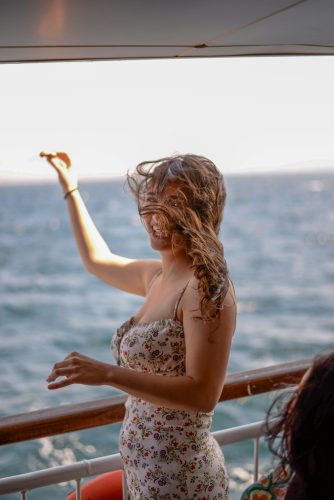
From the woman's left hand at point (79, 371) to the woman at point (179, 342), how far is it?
0.05 metres

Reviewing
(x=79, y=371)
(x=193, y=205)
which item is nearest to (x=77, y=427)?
(x=79, y=371)

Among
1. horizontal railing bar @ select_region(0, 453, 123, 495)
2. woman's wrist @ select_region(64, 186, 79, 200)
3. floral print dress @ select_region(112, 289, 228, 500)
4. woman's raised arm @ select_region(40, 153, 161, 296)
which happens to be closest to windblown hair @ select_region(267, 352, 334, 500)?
floral print dress @ select_region(112, 289, 228, 500)

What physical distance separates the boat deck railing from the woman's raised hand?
64 cm

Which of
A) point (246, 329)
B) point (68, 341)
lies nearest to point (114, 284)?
point (246, 329)

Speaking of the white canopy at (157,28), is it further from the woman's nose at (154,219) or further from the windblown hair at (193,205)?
the woman's nose at (154,219)

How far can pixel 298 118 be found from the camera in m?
35.5

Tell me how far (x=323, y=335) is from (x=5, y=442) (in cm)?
2677

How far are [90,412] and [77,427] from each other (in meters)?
0.05

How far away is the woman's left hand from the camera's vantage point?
1.38m

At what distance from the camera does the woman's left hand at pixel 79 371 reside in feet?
4.52

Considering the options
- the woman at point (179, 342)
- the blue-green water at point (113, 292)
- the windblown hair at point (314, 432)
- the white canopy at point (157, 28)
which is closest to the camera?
the windblown hair at point (314, 432)

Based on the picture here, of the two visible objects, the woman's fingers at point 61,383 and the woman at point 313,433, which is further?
the woman's fingers at point 61,383

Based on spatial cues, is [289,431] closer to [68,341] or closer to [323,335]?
[323,335]

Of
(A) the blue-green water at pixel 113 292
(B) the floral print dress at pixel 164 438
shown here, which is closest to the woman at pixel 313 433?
(B) the floral print dress at pixel 164 438
